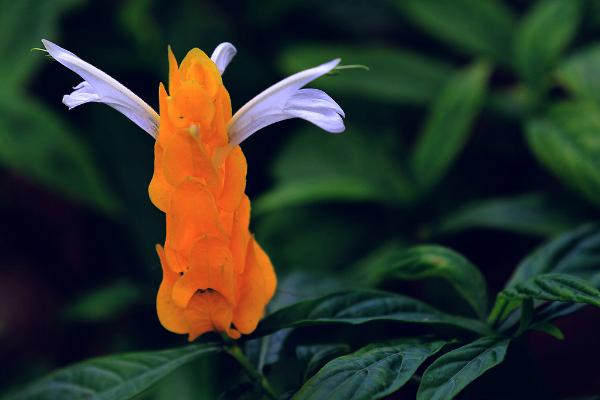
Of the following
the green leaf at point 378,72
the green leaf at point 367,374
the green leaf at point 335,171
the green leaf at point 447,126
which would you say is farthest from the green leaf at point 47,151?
the green leaf at point 367,374

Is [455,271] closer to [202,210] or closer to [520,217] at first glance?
[202,210]

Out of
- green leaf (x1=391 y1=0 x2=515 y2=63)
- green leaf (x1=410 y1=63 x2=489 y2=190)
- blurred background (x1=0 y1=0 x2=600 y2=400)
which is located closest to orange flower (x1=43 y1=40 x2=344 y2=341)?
blurred background (x1=0 y1=0 x2=600 y2=400)

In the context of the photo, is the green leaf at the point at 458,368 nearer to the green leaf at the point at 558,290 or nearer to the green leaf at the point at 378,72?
the green leaf at the point at 558,290

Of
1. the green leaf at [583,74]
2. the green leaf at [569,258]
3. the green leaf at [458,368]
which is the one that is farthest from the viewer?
the green leaf at [583,74]

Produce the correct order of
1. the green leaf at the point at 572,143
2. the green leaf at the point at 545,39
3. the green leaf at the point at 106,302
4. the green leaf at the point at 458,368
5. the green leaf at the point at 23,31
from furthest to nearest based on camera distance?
the green leaf at the point at 23,31, the green leaf at the point at 106,302, the green leaf at the point at 545,39, the green leaf at the point at 572,143, the green leaf at the point at 458,368

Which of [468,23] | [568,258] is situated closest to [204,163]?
[568,258]

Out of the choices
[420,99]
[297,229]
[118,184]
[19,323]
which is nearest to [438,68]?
[420,99]
